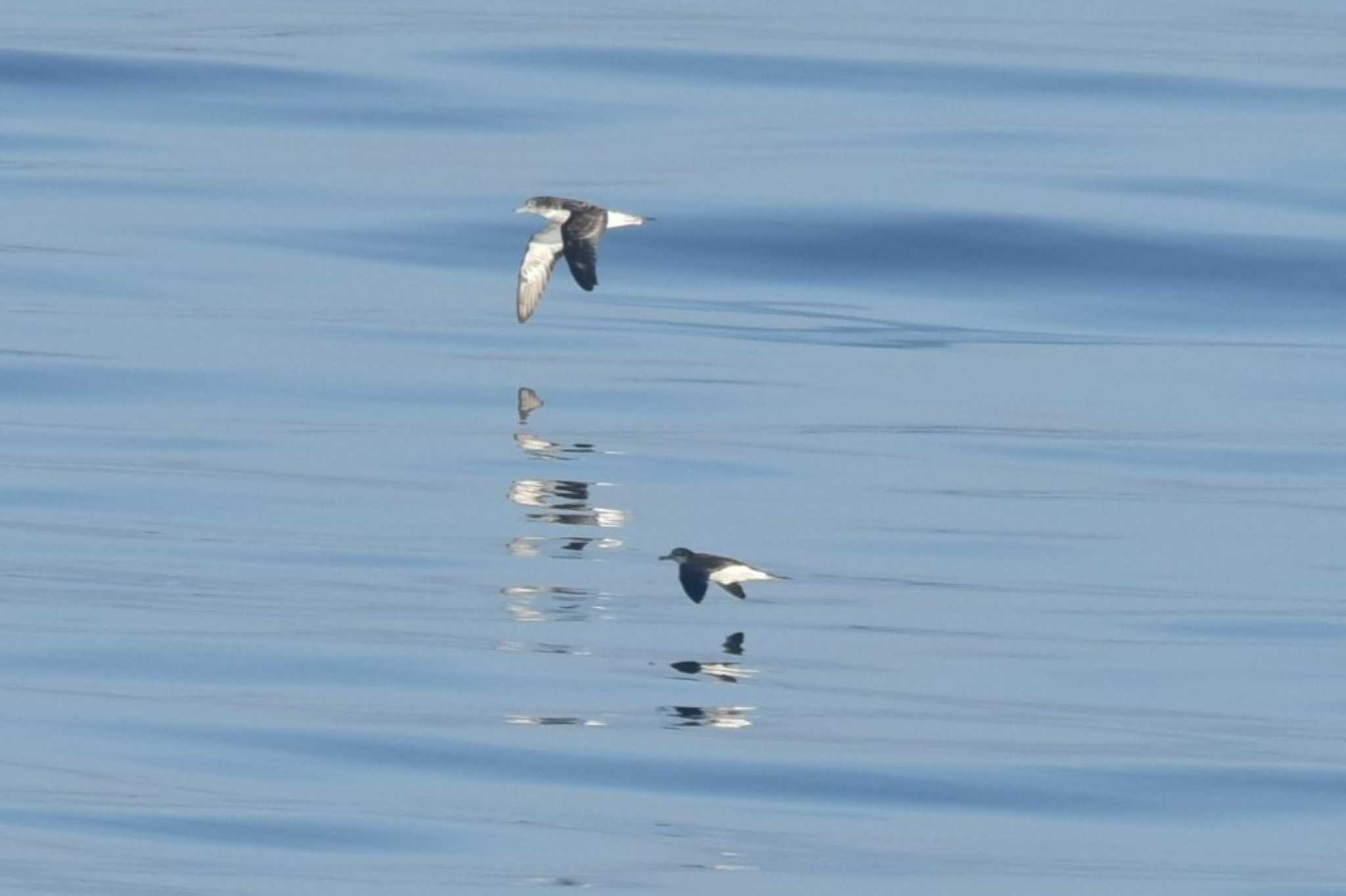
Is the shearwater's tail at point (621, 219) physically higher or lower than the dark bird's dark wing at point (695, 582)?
higher

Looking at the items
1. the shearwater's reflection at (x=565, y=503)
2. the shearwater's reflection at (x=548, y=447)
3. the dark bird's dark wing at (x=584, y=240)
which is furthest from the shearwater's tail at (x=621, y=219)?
the shearwater's reflection at (x=548, y=447)

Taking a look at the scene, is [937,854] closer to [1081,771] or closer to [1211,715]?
[1081,771]

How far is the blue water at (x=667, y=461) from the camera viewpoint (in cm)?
1238

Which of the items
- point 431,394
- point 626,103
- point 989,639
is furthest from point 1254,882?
point 626,103

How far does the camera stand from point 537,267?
19.7m

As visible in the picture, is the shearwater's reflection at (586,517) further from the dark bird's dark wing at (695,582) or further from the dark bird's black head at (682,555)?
the dark bird's dark wing at (695,582)

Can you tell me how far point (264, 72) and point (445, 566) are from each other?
22.2 metres

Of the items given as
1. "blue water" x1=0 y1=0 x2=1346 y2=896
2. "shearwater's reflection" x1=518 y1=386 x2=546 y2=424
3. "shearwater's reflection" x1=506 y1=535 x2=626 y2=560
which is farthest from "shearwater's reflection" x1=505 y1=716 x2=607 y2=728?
"shearwater's reflection" x1=518 y1=386 x2=546 y2=424

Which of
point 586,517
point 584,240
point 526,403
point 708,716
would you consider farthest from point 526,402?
point 708,716

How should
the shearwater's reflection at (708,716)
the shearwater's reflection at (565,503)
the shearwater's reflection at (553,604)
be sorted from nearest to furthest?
the shearwater's reflection at (708,716), the shearwater's reflection at (553,604), the shearwater's reflection at (565,503)

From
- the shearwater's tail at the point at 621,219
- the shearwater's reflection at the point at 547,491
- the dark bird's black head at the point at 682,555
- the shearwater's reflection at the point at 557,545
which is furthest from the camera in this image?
the shearwater's reflection at the point at 547,491

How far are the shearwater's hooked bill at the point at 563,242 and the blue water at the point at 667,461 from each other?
4.37 ft

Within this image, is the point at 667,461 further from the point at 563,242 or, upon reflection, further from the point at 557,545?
the point at 557,545

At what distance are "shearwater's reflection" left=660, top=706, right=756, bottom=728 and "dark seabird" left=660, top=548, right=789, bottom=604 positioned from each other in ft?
1.83
